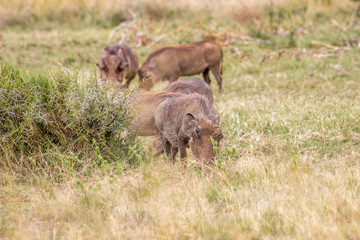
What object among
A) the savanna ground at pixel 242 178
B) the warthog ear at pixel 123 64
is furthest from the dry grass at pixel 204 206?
the warthog ear at pixel 123 64

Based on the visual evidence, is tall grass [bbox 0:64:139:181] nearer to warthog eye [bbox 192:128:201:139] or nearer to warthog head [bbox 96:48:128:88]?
warthog eye [bbox 192:128:201:139]

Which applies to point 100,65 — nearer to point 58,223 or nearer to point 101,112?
point 101,112

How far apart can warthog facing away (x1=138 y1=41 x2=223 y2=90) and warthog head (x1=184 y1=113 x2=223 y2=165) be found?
4850 millimetres

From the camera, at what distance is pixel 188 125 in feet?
15.9

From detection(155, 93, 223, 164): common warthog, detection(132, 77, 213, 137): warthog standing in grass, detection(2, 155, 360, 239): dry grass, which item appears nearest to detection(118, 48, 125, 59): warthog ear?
detection(132, 77, 213, 137): warthog standing in grass

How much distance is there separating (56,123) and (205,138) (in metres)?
1.45

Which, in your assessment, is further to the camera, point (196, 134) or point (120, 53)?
point (120, 53)

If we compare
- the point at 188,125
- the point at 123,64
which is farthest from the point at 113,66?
the point at 188,125

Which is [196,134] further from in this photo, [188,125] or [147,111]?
[147,111]

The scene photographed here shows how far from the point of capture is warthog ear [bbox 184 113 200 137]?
185 inches

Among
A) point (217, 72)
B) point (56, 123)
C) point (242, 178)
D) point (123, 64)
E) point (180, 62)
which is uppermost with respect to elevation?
point (56, 123)

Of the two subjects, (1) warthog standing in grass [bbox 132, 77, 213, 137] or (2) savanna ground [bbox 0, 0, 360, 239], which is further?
(1) warthog standing in grass [bbox 132, 77, 213, 137]

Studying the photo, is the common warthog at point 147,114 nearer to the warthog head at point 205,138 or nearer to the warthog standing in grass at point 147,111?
the warthog standing in grass at point 147,111

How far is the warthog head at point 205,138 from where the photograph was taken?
447cm
